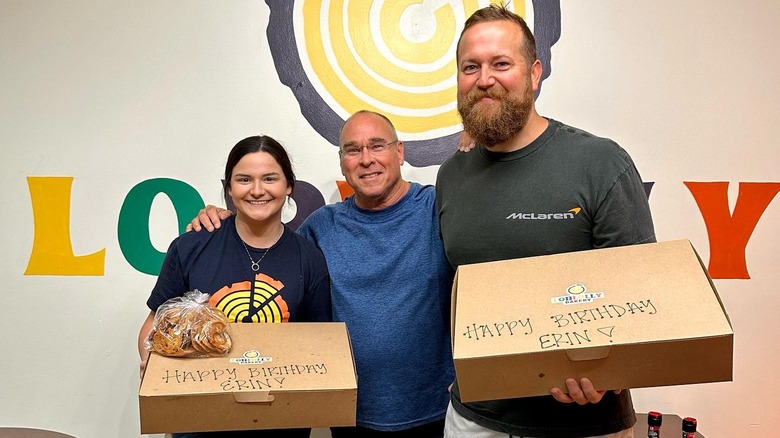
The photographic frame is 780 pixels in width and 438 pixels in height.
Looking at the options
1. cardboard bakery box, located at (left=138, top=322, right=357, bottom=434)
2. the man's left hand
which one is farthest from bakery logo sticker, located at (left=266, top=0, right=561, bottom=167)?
the man's left hand

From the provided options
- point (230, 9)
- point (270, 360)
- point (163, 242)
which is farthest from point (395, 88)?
point (270, 360)

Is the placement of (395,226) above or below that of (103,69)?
below

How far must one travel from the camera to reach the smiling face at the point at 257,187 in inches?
67.2

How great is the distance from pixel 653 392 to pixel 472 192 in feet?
4.03

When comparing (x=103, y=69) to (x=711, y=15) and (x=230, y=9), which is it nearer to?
(x=230, y=9)

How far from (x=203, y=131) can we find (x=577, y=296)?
4.90 ft

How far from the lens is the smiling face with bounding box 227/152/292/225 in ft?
5.60

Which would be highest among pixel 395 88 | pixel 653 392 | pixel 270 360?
pixel 395 88

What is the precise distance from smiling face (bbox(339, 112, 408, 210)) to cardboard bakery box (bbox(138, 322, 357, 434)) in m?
0.53

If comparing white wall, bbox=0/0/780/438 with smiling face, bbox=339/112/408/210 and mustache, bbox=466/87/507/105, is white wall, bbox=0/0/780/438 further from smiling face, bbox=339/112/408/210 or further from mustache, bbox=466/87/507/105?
mustache, bbox=466/87/507/105

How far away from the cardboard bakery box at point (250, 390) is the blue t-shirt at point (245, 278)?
17cm

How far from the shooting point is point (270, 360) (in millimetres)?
1442

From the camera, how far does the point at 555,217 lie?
54.0 inches

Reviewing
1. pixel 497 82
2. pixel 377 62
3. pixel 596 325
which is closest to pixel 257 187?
pixel 497 82
